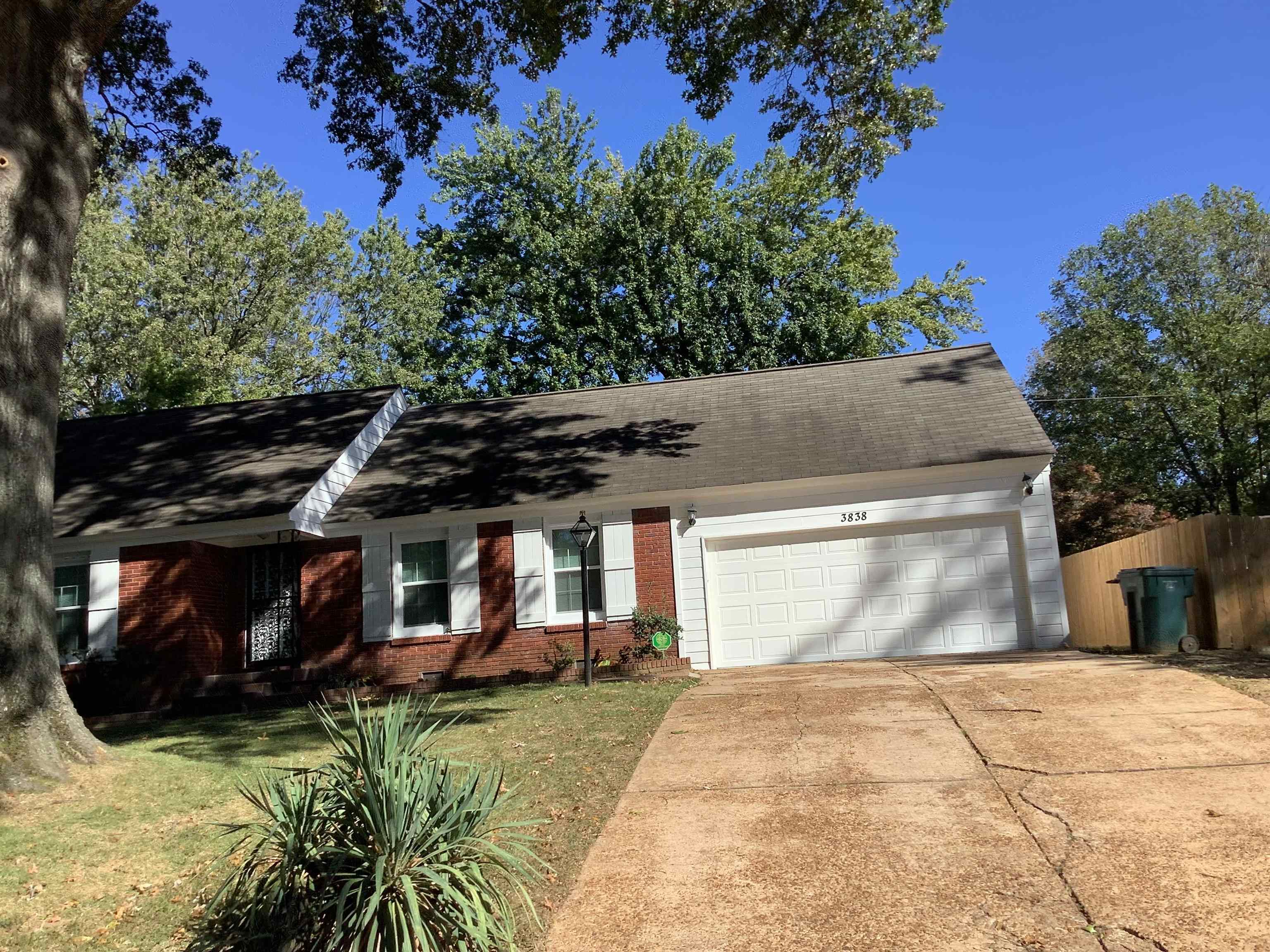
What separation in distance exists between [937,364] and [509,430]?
865 cm

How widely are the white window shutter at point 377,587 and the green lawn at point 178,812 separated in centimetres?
487

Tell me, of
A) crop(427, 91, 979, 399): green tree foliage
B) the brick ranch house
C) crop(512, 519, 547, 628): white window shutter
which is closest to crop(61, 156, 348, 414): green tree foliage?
crop(427, 91, 979, 399): green tree foliage

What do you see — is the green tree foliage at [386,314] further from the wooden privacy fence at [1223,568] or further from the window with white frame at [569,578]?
the wooden privacy fence at [1223,568]

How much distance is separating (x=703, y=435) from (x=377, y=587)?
6285mm

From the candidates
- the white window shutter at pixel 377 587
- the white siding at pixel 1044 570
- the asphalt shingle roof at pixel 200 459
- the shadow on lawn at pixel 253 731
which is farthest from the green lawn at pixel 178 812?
the white siding at pixel 1044 570

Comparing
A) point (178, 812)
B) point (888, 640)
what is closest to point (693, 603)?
point (888, 640)

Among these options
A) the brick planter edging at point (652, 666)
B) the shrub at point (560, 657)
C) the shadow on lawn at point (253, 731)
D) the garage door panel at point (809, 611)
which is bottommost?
the shadow on lawn at point (253, 731)

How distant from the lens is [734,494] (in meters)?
15.2

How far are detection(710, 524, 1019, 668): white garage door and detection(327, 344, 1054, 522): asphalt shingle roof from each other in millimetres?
1308

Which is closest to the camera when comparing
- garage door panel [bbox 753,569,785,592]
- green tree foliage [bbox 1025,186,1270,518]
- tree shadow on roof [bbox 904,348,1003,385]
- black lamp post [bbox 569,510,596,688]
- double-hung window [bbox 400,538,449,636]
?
black lamp post [bbox 569,510,596,688]

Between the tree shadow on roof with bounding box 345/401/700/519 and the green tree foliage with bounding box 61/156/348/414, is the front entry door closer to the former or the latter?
the tree shadow on roof with bounding box 345/401/700/519

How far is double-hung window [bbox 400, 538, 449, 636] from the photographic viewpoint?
15758mm

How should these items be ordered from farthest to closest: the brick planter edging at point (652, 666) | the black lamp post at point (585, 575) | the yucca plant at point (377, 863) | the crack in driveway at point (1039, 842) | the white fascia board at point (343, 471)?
the white fascia board at point (343, 471), the brick planter edging at point (652, 666), the black lamp post at point (585, 575), the crack in driveway at point (1039, 842), the yucca plant at point (377, 863)

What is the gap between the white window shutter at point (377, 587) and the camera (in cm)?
1561
